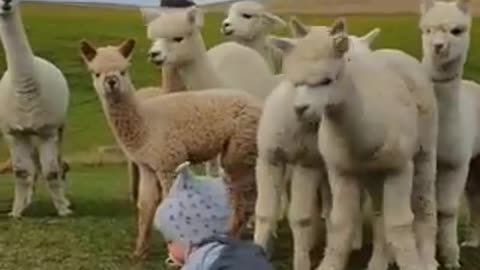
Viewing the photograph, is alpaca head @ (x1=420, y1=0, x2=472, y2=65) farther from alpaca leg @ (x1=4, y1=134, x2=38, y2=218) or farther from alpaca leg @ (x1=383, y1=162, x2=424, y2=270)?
alpaca leg @ (x1=4, y1=134, x2=38, y2=218)

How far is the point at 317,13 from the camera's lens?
13789 mm

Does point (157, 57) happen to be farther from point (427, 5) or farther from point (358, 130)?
point (358, 130)

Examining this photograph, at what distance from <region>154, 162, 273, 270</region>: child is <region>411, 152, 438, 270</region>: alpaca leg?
78 centimetres

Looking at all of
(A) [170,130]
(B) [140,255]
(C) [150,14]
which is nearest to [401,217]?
(A) [170,130]

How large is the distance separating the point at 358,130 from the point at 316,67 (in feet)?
1.09

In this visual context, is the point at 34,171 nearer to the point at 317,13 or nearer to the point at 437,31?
the point at 437,31

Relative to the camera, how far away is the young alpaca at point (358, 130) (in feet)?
12.8

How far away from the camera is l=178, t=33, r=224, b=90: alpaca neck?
18.4ft

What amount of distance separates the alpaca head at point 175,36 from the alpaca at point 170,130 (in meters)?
0.33

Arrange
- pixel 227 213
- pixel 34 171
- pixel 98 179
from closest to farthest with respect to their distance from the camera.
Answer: pixel 227 213, pixel 34 171, pixel 98 179

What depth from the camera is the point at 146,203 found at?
5094 millimetres

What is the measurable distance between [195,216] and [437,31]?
1.53 metres

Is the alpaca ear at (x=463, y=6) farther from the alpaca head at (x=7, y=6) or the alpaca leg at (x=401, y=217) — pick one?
the alpaca head at (x=7, y=6)

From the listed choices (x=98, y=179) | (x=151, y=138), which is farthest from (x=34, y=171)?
(x=98, y=179)
